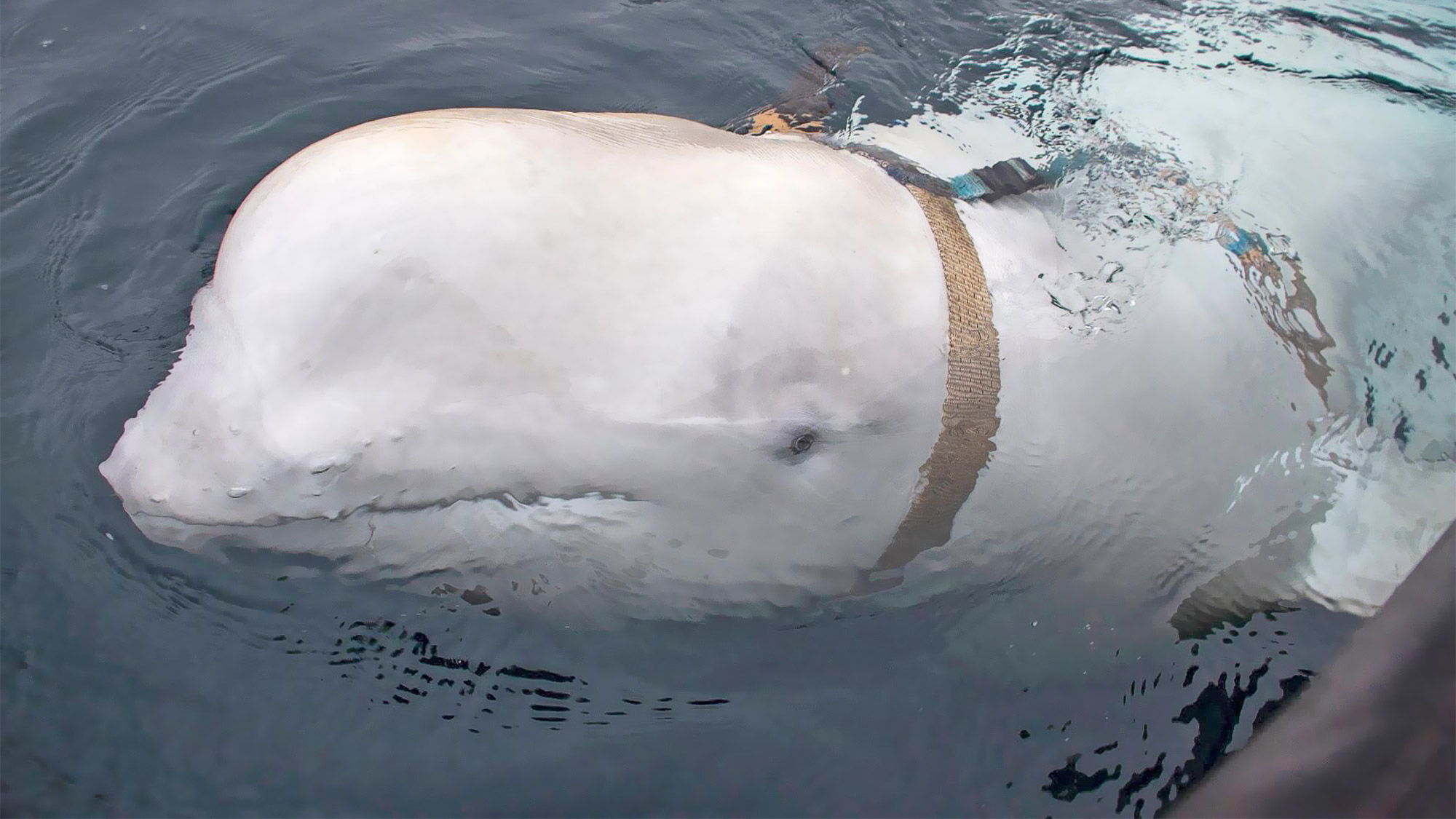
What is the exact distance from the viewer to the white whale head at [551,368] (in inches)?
92.5

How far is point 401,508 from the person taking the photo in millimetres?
2521

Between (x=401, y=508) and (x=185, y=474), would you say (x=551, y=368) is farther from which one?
(x=185, y=474)

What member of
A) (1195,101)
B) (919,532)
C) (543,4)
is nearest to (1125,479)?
(919,532)

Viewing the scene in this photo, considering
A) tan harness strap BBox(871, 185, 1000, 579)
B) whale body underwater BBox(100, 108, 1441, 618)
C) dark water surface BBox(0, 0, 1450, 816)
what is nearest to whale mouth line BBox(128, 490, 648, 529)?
whale body underwater BBox(100, 108, 1441, 618)

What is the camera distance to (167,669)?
3209 mm

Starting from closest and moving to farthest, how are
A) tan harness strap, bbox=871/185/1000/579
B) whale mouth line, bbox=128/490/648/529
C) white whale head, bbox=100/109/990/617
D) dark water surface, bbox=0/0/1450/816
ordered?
white whale head, bbox=100/109/990/617
whale mouth line, bbox=128/490/648/529
tan harness strap, bbox=871/185/1000/579
dark water surface, bbox=0/0/1450/816

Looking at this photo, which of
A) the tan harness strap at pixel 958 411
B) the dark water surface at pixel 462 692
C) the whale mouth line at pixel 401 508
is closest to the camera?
the whale mouth line at pixel 401 508

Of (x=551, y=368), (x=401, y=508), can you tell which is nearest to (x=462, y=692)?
(x=401, y=508)

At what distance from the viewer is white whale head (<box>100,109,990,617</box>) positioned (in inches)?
92.5

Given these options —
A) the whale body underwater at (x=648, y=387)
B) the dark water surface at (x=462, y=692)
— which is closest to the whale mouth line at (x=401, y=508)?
the whale body underwater at (x=648, y=387)

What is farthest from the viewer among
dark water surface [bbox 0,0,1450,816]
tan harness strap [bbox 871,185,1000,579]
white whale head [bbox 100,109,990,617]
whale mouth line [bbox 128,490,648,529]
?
dark water surface [bbox 0,0,1450,816]

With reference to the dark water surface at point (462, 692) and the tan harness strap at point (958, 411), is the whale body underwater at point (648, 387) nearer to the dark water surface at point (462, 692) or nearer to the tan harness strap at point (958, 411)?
the tan harness strap at point (958, 411)

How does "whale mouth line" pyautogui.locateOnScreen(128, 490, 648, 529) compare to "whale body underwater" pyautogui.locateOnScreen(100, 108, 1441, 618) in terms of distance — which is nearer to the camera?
"whale body underwater" pyautogui.locateOnScreen(100, 108, 1441, 618)

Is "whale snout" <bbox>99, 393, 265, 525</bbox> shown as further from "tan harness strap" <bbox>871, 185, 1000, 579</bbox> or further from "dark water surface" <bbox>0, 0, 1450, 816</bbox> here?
"tan harness strap" <bbox>871, 185, 1000, 579</bbox>
